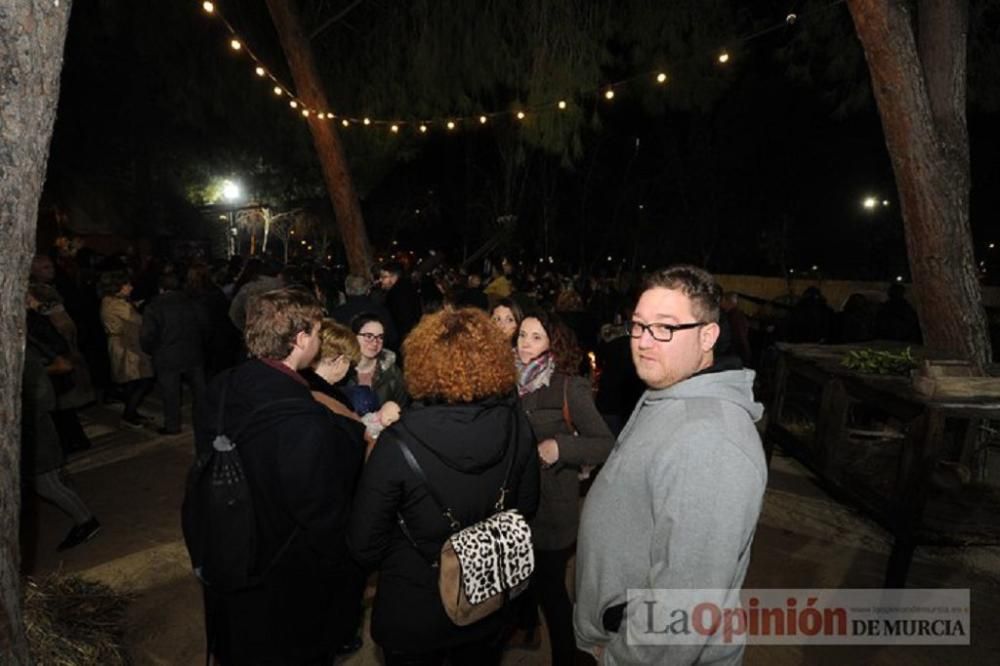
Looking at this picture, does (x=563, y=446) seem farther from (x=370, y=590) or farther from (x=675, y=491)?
(x=370, y=590)

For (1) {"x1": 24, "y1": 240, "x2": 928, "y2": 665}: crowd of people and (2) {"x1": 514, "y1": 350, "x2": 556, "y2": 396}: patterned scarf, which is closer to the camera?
(1) {"x1": 24, "y1": 240, "x2": 928, "y2": 665}: crowd of people

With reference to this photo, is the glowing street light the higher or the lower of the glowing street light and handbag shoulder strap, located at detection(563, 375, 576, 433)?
the higher

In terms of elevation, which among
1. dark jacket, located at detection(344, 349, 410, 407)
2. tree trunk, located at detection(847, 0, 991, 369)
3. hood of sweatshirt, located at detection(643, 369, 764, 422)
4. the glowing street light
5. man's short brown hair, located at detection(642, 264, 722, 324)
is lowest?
dark jacket, located at detection(344, 349, 410, 407)

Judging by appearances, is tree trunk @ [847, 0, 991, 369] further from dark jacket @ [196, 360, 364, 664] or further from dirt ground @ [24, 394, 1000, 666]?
dark jacket @ [196, 360, 364, 664]

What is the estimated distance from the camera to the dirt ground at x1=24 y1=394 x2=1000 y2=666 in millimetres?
3230

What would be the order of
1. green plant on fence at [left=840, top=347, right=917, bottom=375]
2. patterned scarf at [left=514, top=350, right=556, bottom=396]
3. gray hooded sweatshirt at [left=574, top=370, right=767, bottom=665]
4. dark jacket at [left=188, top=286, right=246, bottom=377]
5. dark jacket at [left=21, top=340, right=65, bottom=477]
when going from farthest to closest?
dark jacket at [left=188, top=286, right=246, bottom=377] < green plant on fence at [left=840, top=347, right=917, bottom=375] < dark jacket at [left=21, top=340, right=65, bottom=477] < patterned scarf at [left=514, top=350, right=556, bottom=396] < gray hooded sweatshirt at [left=574, top=370, right=767, bottom=665]

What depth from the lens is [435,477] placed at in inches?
75.0

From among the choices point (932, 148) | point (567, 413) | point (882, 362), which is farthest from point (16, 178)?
point (932, 148)

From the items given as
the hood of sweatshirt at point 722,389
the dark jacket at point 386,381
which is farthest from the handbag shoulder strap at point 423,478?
the dark jacket at point 386,381

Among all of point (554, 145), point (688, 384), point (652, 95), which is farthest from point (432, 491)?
point (652, 95)

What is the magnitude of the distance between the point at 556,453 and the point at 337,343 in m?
1.17

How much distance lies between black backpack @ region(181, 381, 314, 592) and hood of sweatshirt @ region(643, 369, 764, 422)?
4.02ft

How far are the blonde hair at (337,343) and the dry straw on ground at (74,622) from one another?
161 centimetres

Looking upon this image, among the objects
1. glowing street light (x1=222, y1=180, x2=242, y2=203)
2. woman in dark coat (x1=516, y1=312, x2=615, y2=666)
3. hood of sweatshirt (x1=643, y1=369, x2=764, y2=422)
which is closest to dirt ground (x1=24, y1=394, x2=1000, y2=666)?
woman in dark coat (x1=516, y1=312, x2=615, y2=666)
